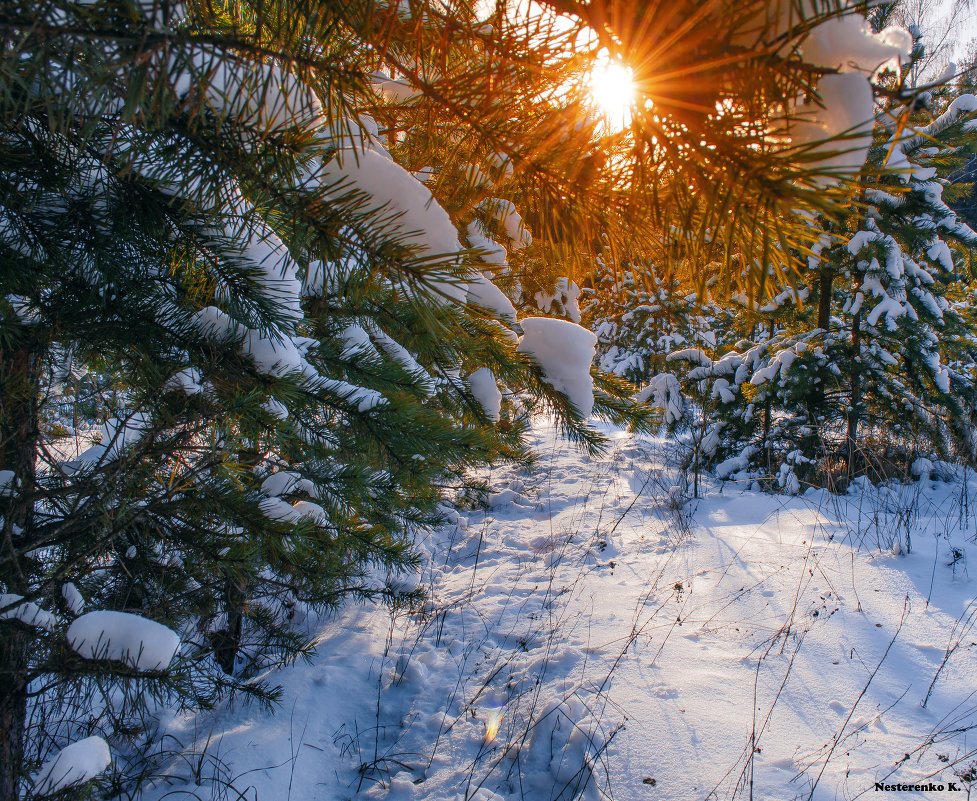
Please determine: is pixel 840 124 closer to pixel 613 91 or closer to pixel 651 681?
pixel 613 91

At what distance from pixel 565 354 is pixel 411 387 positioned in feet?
1.56

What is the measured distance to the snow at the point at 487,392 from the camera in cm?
168

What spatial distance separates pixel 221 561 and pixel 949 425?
6878 mm

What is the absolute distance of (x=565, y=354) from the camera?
1.56 m

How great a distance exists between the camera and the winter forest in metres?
0.78

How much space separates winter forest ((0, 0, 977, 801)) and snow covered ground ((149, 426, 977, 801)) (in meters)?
0.02

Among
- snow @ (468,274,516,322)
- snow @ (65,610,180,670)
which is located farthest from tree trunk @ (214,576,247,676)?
snow @ (468,274,516,322)

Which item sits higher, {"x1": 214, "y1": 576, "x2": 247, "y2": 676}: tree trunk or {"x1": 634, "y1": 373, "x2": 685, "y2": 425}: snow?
{"x1": 634, "y1": 373, "x2": 685, "y2": 425}: snow

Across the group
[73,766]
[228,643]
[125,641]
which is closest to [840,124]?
[125,641]

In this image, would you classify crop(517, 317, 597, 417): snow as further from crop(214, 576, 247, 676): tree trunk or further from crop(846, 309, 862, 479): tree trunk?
crop(846, 309, 862, 479): tree trunk

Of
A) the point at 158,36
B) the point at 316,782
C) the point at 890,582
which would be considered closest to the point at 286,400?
the point at 158,36

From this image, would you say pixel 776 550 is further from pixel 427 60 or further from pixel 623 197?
pixel 427 60

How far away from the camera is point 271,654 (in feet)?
10.2

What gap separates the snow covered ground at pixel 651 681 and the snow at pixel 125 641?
4.57 feet
